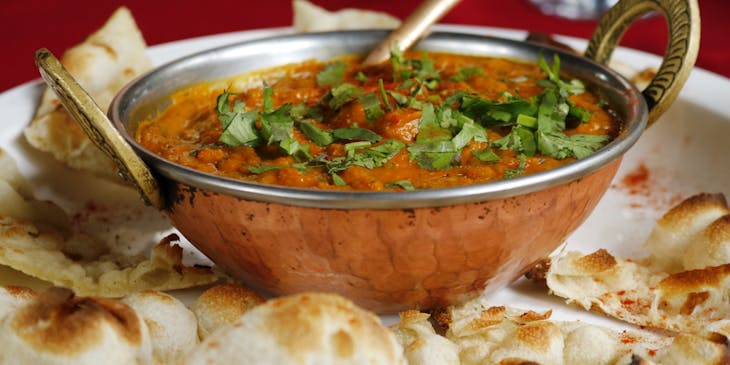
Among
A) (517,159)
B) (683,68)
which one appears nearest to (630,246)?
(683,68)

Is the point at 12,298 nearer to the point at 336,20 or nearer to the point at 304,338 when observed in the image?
the point at 304,338

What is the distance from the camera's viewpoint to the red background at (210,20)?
15.8 feet

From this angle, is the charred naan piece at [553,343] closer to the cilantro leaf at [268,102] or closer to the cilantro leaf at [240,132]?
the cilantro leaf at [240,132]

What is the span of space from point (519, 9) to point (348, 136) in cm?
343

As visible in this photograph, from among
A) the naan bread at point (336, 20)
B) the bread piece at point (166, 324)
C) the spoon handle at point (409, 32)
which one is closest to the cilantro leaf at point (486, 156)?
the bread piece at point (166, 324)

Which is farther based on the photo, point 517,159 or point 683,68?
point 683,68

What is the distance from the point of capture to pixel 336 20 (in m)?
3.55

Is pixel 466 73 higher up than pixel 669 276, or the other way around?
pixel 466 73

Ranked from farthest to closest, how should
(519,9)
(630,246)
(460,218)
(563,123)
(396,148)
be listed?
(519,9), (630,246), (563,123), (396,148), (460,218)

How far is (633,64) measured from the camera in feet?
11.4

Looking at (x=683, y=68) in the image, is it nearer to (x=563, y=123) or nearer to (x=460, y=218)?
(x=563, y=123)

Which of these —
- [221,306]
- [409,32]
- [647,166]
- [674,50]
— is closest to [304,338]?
[221,306]

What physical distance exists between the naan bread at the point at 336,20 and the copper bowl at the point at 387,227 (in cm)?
117

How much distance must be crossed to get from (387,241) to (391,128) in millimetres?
400
